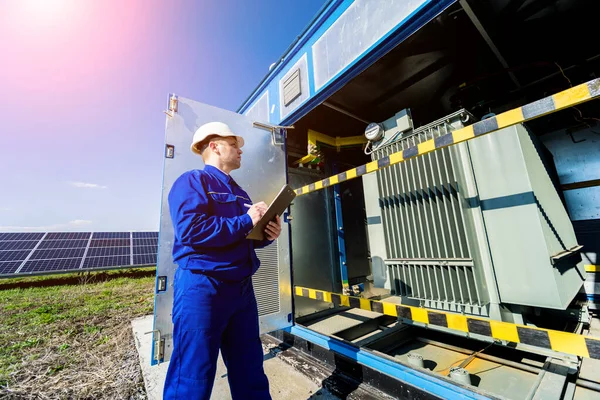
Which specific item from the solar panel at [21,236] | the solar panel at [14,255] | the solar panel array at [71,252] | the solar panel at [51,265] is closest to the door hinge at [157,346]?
the solar panel array at [71,252]

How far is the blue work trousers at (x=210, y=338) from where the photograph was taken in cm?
113

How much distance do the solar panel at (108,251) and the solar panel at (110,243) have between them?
36 centimetres

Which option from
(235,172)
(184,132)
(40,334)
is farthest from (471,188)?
(40,334)

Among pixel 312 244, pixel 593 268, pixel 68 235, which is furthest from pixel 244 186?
pixel 68 235

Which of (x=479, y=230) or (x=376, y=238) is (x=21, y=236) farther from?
(x=479, y=230)

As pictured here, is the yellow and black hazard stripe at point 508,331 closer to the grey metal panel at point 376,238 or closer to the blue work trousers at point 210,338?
the grey metal panel at point 376,238

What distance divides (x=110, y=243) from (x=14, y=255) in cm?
265

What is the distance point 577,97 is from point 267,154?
2.24 m

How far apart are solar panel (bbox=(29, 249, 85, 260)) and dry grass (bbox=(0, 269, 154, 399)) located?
2500mm

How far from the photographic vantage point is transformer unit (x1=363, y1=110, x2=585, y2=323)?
167 centimetres

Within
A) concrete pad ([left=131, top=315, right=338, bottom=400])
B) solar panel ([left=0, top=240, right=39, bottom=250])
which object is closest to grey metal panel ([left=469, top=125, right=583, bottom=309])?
concrete pad ([left=131, top=315, right=338, bottom=400])

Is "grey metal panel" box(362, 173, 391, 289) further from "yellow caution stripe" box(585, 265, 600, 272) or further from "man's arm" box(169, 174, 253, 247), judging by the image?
"yellow caution stripe" box(585, 265, 600, 272)

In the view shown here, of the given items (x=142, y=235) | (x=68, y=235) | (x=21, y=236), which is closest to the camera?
(x=21, y=236)

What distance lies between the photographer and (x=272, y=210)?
52.6 inches
